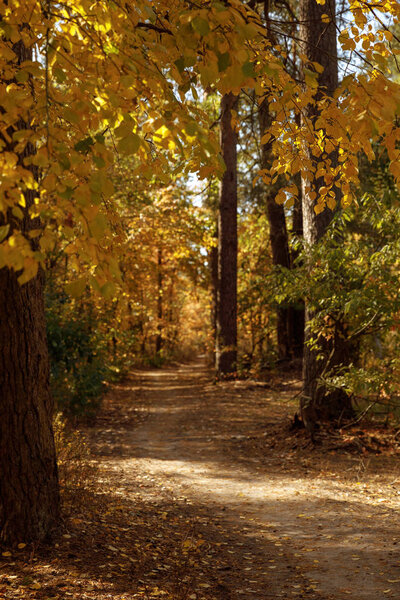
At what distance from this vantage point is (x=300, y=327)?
16.1 m

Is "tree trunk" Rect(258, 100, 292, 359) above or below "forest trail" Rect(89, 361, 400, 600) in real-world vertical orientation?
above

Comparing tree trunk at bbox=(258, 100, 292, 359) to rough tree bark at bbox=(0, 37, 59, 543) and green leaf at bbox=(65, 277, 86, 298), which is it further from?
green leaf at bbox=(65, 277, 86, 298)

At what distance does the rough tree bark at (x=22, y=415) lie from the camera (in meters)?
3.64

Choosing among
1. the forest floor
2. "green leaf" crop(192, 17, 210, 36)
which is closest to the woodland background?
"green leaf" crop(192, 17, 210, 36)

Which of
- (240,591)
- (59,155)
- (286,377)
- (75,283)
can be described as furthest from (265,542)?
(286,377)

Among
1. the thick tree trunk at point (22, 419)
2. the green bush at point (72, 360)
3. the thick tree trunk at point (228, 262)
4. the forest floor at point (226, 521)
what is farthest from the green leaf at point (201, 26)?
the thick tree trunk at point (228, 262)

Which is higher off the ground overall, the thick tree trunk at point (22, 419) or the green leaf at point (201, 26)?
the green leaf at point (201, 26)

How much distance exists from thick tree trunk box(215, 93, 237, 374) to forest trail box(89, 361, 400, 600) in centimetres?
506

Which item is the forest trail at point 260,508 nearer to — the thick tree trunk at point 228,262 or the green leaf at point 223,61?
the green leaf at point 223,61

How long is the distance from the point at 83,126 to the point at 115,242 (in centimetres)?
82

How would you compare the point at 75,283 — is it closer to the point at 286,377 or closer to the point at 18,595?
the point at 18,595

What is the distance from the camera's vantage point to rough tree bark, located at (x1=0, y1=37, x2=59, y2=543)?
3637mm

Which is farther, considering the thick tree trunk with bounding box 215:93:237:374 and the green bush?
the thick tree trunk with bounding box 215:93:237:374

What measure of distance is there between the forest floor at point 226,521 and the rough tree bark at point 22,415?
22 centimetres
